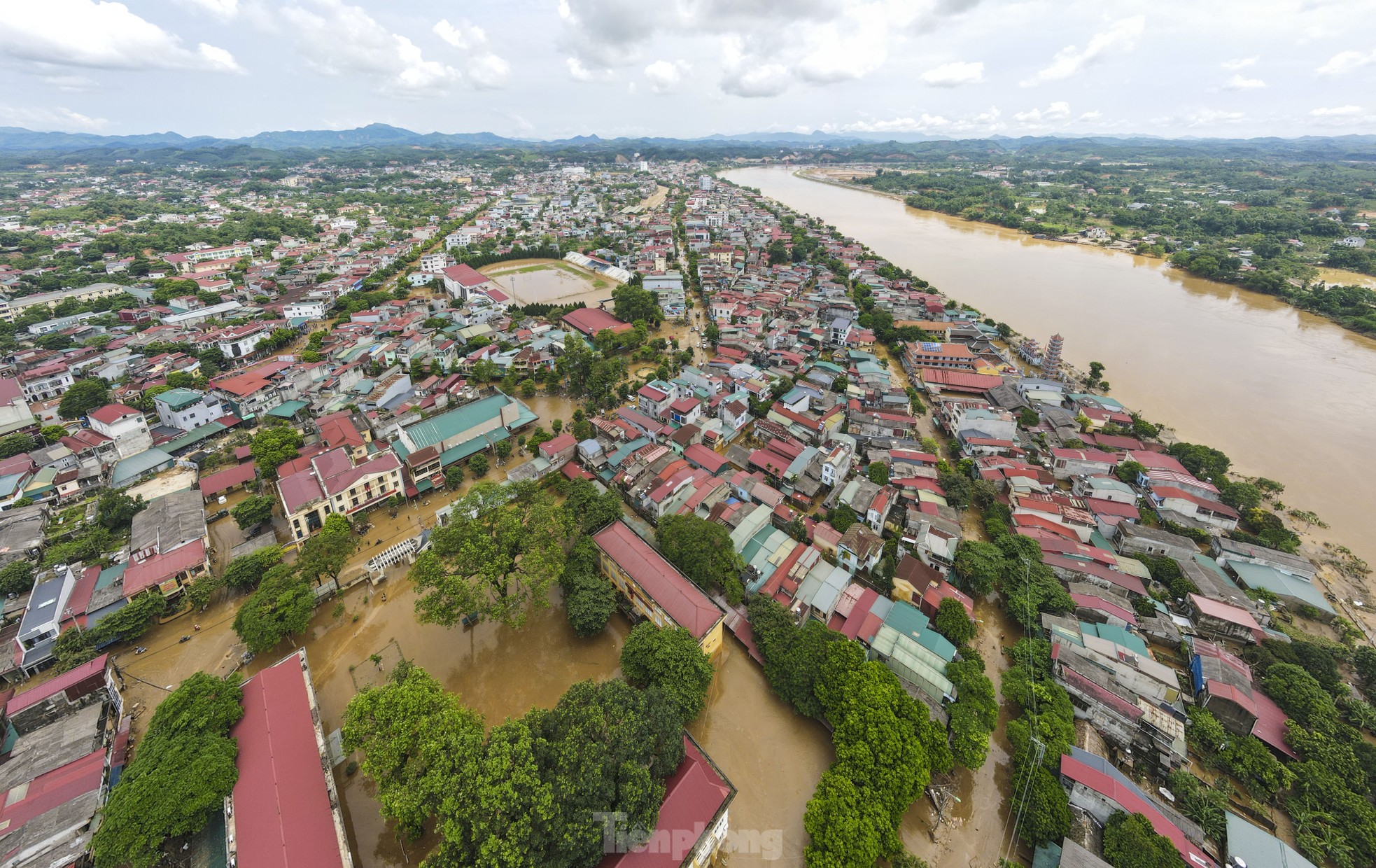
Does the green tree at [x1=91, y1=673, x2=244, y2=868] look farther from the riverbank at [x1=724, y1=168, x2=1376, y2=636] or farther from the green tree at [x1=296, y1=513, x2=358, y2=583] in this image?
the riverbank at [x1=724, y1=168, x2=1376, y2=636]

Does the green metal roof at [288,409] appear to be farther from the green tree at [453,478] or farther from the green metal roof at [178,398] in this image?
the green tree at [453,478]

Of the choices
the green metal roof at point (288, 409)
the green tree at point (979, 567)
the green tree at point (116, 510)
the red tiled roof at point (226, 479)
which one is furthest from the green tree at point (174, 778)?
the green tree at point (979, 567)

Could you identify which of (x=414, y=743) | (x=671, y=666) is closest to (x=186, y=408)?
(x=414, y=743)

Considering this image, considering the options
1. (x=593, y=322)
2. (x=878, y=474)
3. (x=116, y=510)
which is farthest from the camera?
(x=593, y=322)

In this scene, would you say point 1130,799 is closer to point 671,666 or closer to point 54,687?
point 671,666

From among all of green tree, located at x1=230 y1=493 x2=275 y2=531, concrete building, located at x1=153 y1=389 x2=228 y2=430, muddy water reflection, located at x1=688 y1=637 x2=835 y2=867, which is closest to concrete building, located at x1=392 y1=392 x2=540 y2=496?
green tree, located at x1=230 y1=493 x2=275 y2=531

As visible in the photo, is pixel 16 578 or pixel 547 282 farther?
pixel 547 282

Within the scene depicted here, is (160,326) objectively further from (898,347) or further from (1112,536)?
→ (1112,536)
